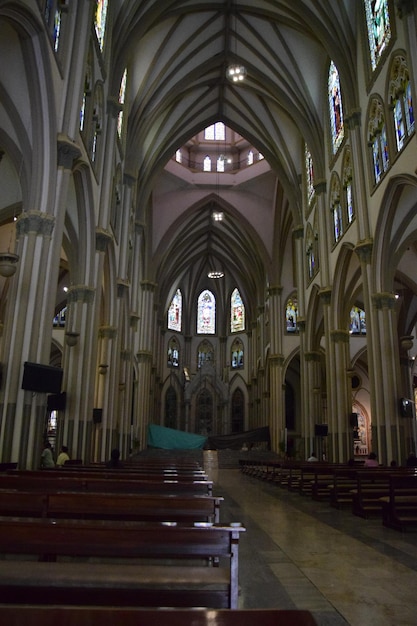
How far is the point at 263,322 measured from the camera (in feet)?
139

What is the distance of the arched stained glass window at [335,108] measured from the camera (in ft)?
72.3

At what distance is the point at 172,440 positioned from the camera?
108 ft

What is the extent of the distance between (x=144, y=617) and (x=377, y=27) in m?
20.2

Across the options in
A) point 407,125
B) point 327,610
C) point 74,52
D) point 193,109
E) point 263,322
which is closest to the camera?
point 327,610

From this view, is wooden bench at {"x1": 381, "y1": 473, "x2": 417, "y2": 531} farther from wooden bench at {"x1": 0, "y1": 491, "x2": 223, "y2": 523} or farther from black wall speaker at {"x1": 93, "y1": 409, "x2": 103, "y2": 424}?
black wall speaker at {"x1": 93, "y1": 409, "x2": 103, "y2": 424}

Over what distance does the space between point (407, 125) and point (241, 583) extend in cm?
1421

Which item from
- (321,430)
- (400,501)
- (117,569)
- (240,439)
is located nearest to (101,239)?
(400,501)

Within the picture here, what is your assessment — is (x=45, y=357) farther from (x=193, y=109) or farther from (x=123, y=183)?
(x=193, y=109)

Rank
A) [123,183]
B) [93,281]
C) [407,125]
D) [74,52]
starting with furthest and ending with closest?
[123,183], [93,281], [407,125], [74,52]

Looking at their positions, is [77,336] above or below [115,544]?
above

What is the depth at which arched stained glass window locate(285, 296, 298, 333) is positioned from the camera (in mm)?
37000

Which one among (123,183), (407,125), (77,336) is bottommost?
(77,336)

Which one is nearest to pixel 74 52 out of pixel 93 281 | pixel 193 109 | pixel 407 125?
pixel 93 281

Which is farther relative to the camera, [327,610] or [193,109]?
[193,109]
